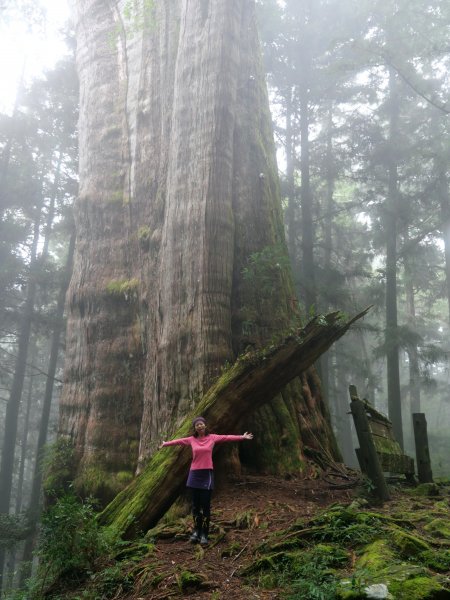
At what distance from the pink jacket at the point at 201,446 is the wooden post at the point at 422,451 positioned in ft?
12.2

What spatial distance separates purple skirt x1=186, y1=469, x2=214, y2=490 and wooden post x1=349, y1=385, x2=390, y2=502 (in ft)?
6.35

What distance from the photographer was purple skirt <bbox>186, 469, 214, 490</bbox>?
493 cm

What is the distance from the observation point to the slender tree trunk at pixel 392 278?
14234 millimetres

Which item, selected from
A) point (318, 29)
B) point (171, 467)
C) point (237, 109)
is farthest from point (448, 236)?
point (171, 467)

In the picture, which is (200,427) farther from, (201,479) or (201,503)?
(201,503)

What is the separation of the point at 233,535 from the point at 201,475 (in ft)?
2.09

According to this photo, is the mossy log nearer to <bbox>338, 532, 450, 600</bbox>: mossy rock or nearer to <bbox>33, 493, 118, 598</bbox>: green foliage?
<bbox>33, 493, 118, 598</bbox>: green foliage

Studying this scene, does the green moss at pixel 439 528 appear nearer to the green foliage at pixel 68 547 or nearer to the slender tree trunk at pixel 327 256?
the green foliage at pixel 68 547

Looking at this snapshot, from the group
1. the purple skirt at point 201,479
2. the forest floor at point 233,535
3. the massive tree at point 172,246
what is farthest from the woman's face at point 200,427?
the massive tree at point 172,246

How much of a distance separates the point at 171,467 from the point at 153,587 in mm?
1639

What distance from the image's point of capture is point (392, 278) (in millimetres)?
14906

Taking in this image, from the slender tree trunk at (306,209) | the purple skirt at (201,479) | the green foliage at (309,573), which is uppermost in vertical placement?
the slender tree trunk at (306,209)

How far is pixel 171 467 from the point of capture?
544 centimetres

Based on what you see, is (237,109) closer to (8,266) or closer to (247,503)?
(247,503)
